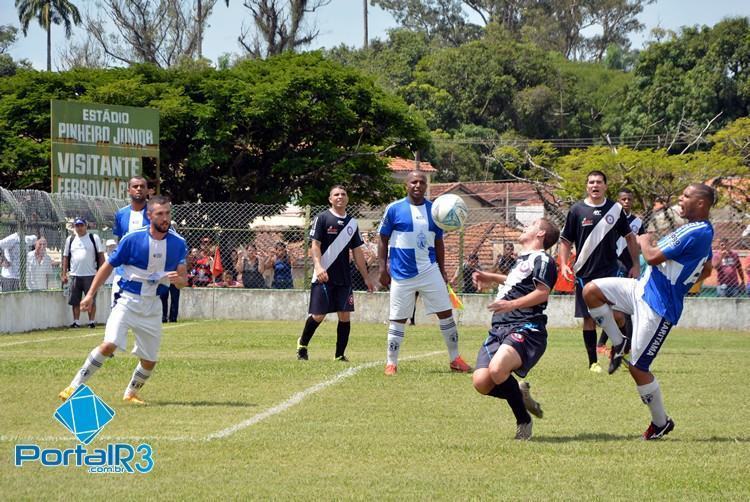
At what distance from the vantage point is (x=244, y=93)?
120 feet

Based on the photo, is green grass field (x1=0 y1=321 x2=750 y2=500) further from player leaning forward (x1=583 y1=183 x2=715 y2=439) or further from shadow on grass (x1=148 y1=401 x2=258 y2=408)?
player leaning forward (x1=583 y1=183 x2=715 y2=439)

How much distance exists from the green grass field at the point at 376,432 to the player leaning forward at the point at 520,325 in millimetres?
367

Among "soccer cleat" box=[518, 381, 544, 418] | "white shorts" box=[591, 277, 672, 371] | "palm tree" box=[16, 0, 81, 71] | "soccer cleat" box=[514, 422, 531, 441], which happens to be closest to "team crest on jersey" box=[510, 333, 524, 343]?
"soccer cleat" box=[518, 381, 544, 418]

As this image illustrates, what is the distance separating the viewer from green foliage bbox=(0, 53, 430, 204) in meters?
35.8

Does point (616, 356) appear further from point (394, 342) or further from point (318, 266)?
point (318, 266)

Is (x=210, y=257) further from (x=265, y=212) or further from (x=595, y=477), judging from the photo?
(x=595, y=477)

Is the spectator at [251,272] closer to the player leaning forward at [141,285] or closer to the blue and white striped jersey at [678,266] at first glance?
the player leaning forward at [141,285]

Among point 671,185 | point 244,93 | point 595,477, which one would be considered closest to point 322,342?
point 595,477

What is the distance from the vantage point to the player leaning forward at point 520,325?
8.38 m

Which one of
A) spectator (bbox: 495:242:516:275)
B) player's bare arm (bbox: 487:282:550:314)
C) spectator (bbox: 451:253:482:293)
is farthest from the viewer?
spectator (bbox: 451:253:482:293)

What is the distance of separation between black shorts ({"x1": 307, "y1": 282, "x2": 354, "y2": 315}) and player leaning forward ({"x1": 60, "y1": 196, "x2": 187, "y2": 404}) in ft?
13.6

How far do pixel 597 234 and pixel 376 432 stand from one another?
17.6 ft

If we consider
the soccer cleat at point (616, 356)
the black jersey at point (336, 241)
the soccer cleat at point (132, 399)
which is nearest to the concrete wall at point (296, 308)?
the black jersey at point (336, 241)

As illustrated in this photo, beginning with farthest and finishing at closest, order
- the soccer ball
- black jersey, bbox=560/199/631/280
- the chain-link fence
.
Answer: the chain-link fence < black jersey, bbox=560/199/631/280 < the soccer ball
